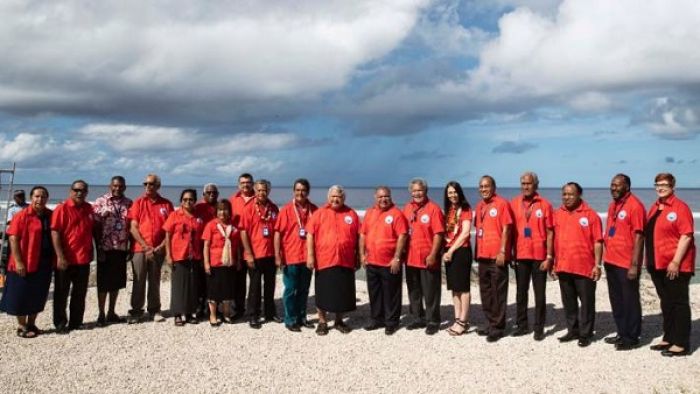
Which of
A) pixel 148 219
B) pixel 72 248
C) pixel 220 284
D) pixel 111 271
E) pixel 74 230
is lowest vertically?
pixel 220 284

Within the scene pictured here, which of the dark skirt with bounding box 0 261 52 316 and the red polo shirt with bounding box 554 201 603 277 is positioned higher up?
the red polo shirt with bounding box 554 201 603 277

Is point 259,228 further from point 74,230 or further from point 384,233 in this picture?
point 74,230

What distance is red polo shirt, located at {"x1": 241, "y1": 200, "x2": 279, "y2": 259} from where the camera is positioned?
759cm

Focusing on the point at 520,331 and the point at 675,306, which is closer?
the point at 675,306


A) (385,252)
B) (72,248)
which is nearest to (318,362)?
(385,252)

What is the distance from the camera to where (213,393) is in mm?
5309

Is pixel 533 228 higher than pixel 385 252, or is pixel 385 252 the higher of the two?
pixel 533 228

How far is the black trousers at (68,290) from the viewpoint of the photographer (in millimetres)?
7270

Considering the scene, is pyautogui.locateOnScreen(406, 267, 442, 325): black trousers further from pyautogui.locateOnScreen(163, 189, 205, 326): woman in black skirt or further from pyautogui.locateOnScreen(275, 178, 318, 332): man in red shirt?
pyautogui.locateOnScreen(163, 189, 205, 326): woman in black skirt

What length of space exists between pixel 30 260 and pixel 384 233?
404 cm

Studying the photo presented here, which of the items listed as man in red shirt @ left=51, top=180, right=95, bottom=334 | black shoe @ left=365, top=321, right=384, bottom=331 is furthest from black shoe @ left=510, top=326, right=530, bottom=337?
man in red shirt @ left=51, top=180, right=95, bottom=334

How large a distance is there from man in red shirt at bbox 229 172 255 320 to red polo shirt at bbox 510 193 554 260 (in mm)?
3266

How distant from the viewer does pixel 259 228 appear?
24.9 feet

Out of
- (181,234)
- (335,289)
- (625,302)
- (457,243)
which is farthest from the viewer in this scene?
(181,234)
